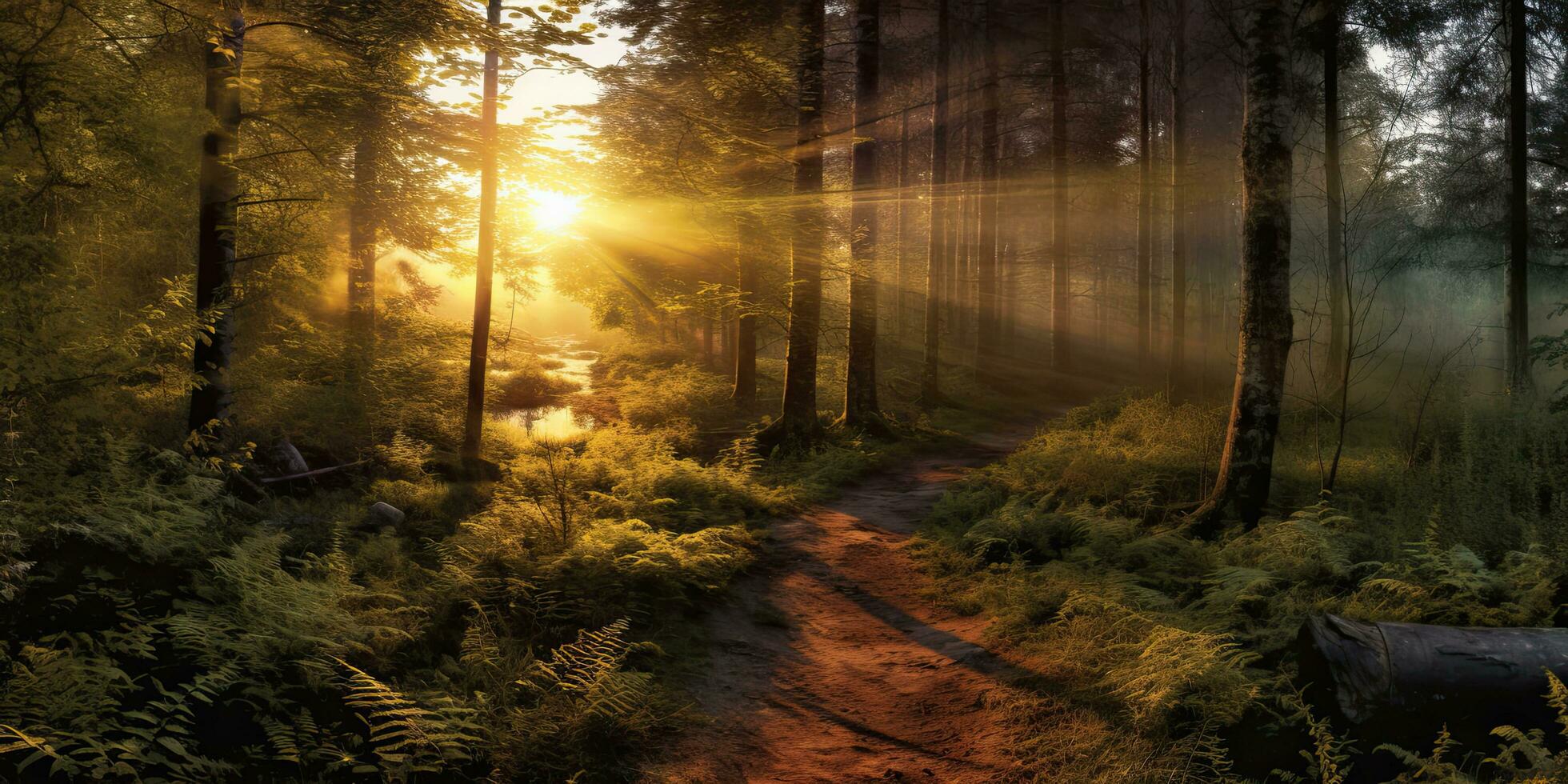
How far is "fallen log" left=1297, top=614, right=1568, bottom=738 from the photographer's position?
373 cm

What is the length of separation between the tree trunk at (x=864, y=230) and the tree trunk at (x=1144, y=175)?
9585mm

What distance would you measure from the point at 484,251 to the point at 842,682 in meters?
10.0

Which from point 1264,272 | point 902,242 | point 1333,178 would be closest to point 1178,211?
point 1333,178

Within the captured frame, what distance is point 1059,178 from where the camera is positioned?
76.5 ft

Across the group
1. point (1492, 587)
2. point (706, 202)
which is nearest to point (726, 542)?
point (1492, 587)

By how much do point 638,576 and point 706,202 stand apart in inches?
341

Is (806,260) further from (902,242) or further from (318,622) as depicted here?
(902,242)

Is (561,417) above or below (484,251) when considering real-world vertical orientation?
below

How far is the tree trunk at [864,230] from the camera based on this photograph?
14.1 metres

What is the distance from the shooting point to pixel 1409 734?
379 cm

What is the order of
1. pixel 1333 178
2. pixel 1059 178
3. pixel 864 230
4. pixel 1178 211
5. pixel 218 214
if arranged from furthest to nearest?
1. pixel 1059 178
2. pixel 1178 211
3. pixel 1333 178
4. pixel 864 230
5. pixel 218 214

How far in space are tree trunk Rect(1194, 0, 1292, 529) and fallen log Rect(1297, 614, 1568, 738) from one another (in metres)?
3.52

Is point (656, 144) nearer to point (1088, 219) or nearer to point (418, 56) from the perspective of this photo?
point (418, 56)

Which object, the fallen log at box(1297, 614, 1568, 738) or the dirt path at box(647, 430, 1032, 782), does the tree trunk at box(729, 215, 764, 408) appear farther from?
the fallen log at box(1297, 614, 1568, 738)
